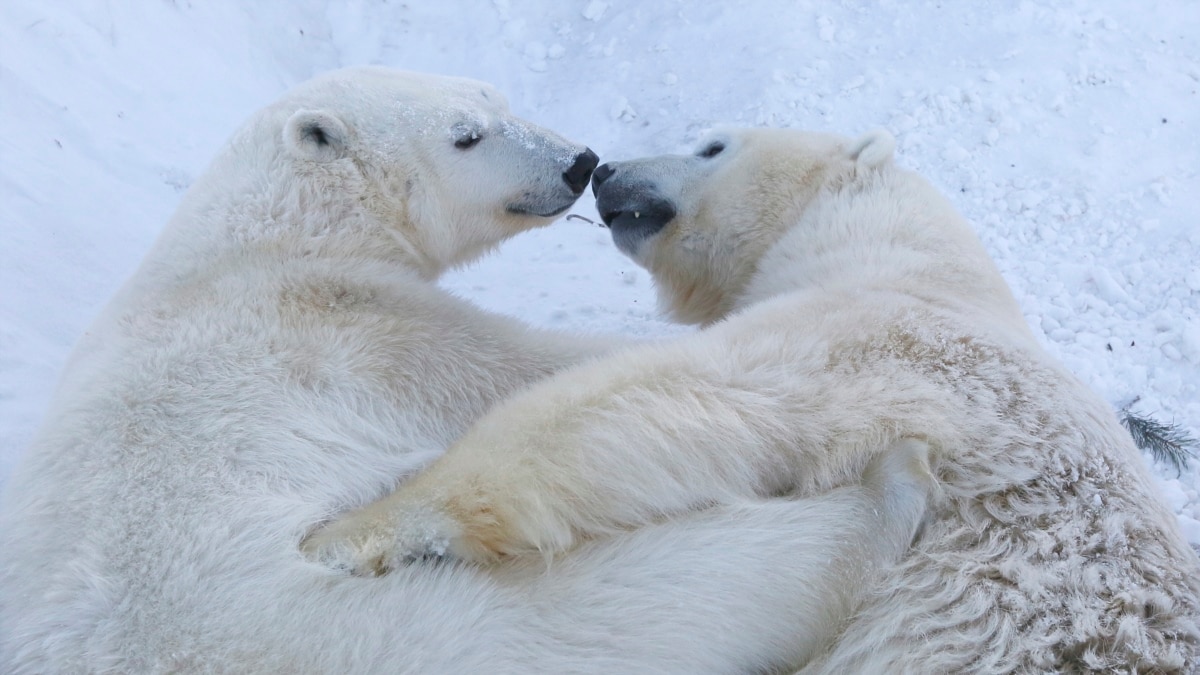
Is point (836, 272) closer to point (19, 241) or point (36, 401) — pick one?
point (36, 401)

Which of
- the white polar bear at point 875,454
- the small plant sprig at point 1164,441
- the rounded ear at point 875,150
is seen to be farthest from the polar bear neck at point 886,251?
the small plant sprig at point 1164,441

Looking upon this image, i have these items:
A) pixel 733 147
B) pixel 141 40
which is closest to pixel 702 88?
pixel 733 147

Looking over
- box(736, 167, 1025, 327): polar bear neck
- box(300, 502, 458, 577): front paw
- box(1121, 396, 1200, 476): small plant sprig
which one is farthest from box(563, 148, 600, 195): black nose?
box(1121, 396, 1200, 476): small plant sprig

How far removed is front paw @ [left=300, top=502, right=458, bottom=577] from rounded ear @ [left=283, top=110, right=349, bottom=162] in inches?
51.3

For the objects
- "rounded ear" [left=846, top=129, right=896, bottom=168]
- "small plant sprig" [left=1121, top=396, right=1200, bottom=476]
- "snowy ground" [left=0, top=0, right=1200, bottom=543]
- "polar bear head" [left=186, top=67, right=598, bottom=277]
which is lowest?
"small plant sprig" [left=1121, top=396, right=1200, bottom=476]

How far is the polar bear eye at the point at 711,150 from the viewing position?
341cm

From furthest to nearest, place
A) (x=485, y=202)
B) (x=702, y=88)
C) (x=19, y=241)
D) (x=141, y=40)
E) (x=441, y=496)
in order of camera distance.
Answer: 1. (x=702, y=88)
2. (x=141, y=40)
3. (x=19, y=241)
4. (x=485, y=202)
5. (x=441, y=496)

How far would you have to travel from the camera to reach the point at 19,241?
11.7ft

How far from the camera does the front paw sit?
1.82m

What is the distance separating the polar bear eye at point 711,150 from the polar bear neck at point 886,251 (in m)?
0.46

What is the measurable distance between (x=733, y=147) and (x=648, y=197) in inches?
14.2

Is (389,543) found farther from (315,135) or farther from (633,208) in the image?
(633,208)

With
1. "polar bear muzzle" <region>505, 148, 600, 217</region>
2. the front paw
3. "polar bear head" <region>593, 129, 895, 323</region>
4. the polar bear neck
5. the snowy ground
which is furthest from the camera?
the snowy ground

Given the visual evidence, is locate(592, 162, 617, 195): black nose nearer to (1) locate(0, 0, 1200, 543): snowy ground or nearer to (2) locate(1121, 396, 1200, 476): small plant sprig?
(1) locate(0, 0, 1200, 543): snowy ground
